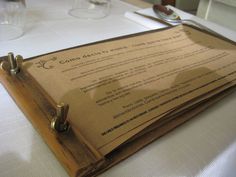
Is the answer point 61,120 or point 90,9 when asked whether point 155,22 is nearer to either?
point 90,9

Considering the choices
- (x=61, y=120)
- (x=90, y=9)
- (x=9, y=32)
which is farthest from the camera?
(x=90, y=9)

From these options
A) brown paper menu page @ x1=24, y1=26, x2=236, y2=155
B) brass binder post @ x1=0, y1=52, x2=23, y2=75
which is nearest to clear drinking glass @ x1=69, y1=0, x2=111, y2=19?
brown paper menu page @ x1=24, y1=26, x2=236, y2=155

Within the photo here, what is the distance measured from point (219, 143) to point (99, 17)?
432mm

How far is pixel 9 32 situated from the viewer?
485 millimetres

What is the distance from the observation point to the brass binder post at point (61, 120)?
24 cm

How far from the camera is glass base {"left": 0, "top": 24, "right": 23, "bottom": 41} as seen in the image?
1.53 ft

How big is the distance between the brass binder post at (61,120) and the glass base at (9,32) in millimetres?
282

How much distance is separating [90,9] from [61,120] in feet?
1.60

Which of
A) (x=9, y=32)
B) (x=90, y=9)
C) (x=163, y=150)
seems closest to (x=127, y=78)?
(x=163, y=150)

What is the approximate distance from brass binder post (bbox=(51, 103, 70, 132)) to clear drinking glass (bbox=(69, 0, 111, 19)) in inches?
16.3

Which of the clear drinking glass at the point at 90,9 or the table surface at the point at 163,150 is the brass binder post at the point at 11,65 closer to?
the table surface at the point at 163,150

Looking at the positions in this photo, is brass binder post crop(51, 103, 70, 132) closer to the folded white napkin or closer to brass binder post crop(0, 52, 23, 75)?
brass binder post crop(0, 52, 23, 75)

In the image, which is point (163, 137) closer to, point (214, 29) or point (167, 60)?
point (167, 60)

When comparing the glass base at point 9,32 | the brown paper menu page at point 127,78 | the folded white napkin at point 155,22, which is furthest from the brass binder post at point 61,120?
the folded white napkin at point 155,22
